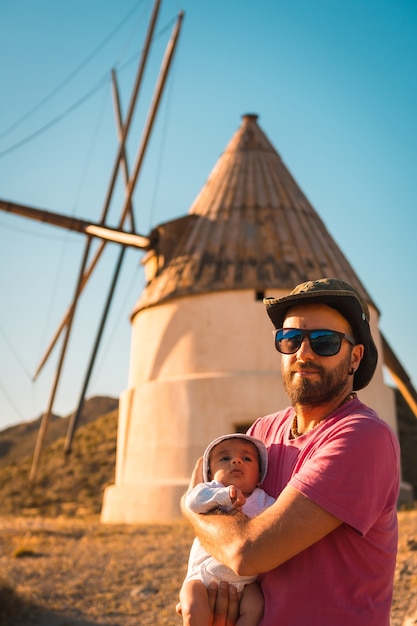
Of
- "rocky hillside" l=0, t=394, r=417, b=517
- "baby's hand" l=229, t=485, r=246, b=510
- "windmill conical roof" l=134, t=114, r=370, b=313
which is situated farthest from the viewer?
"rocky hillside" l=0, t=394, r=417, b=517

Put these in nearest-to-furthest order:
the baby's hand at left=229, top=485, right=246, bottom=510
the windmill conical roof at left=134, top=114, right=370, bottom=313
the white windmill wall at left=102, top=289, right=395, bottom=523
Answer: the baby's hand at left=229, top=485, right=246, bottom=510 < the white windmill wall at left=102, top=289, right=395, bottom=523 < the windmill conical roof at left=134, top=114, right=370, bottom=313

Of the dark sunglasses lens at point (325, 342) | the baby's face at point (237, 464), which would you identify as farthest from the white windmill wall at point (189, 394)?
the dark sunglasses lens at point (325, 342)

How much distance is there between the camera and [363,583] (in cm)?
236

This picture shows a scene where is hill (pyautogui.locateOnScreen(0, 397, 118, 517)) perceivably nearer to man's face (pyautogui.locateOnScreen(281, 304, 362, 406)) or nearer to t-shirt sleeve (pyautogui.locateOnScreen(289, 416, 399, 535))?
man's face (pyautogui.locateOnScreen(281, 304, 362, 406))

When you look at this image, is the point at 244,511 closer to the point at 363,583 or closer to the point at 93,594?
the point at 363,583

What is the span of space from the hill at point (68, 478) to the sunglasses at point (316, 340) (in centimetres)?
1528

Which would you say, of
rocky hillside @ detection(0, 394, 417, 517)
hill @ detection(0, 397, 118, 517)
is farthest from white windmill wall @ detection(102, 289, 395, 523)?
hill @ detection(0, 397, 118, 517)

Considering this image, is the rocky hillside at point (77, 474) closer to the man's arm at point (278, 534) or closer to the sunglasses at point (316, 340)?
the sunglasses at point (316, 340)

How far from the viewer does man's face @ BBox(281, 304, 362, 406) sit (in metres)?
2.64

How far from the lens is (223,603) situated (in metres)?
2.47

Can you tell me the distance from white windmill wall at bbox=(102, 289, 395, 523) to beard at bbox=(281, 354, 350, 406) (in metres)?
10.8

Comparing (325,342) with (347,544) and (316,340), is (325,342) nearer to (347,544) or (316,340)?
(316,340)

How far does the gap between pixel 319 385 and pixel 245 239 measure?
12.3 meters

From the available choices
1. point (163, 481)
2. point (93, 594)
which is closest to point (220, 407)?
point (163, 481)
